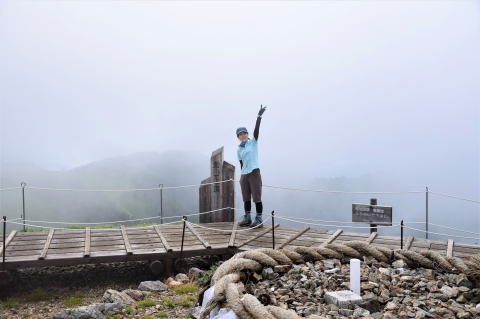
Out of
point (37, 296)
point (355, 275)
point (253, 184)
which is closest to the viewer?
point (355, 275)

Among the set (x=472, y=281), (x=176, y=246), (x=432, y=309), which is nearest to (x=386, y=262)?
(x=472, y=281)

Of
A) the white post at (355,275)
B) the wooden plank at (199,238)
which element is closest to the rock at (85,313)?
the wooden plank at (199,238)

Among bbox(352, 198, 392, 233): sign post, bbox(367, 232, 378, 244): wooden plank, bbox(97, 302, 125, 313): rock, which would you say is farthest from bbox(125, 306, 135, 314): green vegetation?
bbox(352, 198, 392, 233): sign post

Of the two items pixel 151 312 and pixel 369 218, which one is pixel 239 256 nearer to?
pixel 151 312

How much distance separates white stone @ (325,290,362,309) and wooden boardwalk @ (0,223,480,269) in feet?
11.2

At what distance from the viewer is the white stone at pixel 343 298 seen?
4234mm

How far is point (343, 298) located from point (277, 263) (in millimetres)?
1177

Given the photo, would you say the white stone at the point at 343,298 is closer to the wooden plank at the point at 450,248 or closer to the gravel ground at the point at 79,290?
the gravel ground at the point at 79,290

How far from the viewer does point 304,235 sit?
8.62 m

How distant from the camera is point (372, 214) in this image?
8719mm

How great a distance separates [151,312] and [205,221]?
5134mm

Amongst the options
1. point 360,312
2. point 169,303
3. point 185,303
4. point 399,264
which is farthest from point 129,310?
point 399,264

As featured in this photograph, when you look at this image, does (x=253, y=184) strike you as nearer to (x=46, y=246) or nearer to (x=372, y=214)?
(x=372, y=214)

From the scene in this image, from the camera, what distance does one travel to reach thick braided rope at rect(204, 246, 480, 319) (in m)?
3.75
